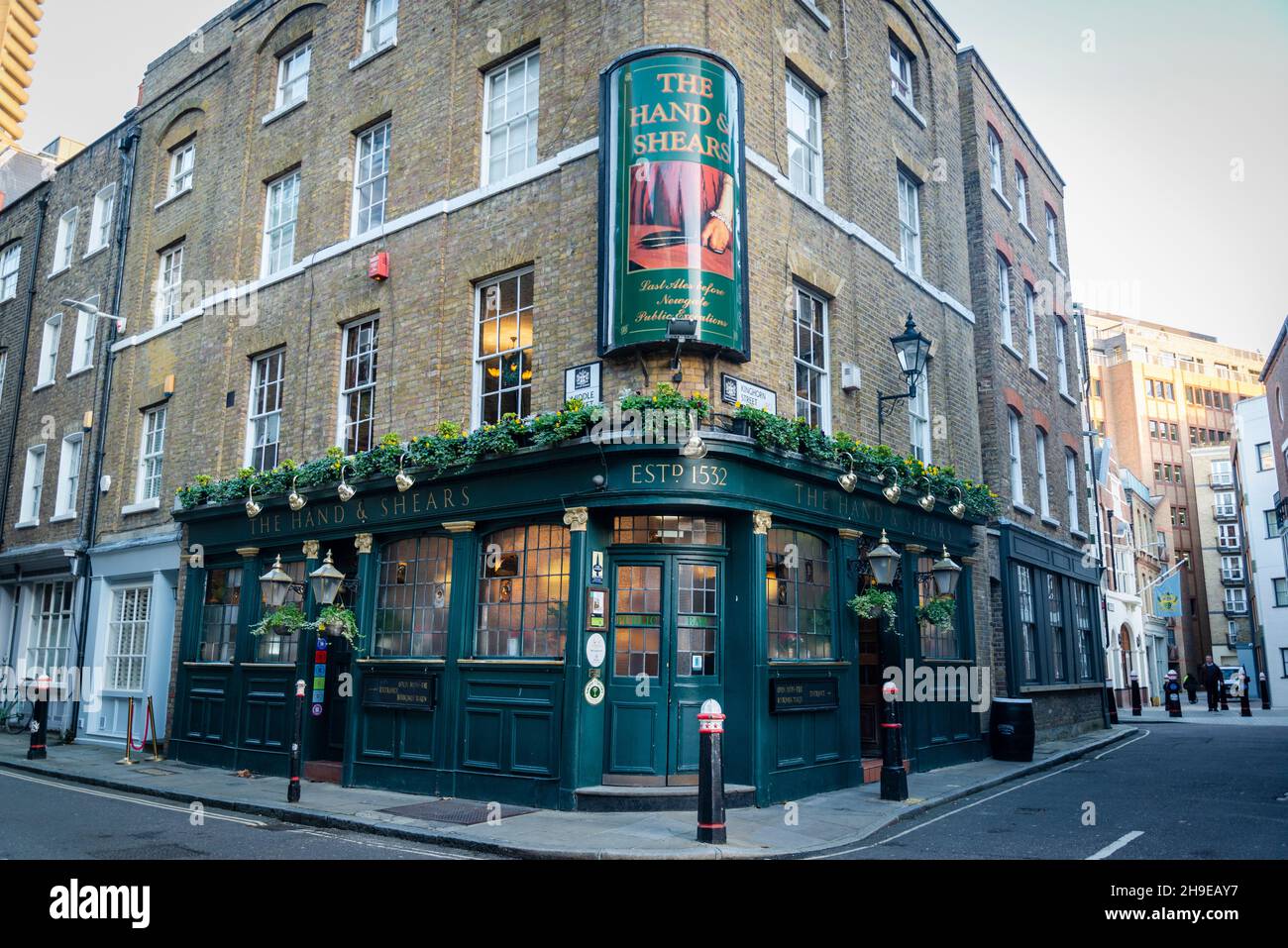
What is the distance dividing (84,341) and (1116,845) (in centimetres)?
2272

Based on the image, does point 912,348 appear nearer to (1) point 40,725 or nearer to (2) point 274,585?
(2) point 274,585

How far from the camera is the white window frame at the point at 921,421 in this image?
15523 millimetres

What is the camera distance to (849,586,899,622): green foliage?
12.3 metres

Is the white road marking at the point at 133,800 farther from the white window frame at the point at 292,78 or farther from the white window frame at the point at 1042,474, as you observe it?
the white window frame at the point at 1042,474

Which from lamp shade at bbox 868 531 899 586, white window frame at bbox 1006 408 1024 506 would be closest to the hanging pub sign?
lamp shade at bbox 868 531 899 586

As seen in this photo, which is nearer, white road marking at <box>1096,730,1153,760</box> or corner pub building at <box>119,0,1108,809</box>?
corner pub building at <box>119,0,1108,809</box>

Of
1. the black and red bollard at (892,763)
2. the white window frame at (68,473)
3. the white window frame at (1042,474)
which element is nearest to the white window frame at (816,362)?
the black and red bollard at (892,763)

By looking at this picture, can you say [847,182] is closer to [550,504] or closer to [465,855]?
[550,504]

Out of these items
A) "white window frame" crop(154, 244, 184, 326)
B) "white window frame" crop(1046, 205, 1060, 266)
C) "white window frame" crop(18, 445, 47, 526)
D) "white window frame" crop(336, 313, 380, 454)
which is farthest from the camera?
"white window frame" crop(1046, 205, 1060, 266)

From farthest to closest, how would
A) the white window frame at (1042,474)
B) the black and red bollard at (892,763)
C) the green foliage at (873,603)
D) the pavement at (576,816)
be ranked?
the white window frame at (1042,474), the green foliage at (873,603), the black and red bollard at (892,763), the pavement at (576,816)

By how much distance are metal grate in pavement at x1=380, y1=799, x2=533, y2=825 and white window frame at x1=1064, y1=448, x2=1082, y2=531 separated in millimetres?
16795

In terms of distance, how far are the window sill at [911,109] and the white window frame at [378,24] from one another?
8576 mm

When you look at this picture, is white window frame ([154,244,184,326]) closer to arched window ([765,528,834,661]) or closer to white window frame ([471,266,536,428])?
white window frame ([471,266,536,428])
